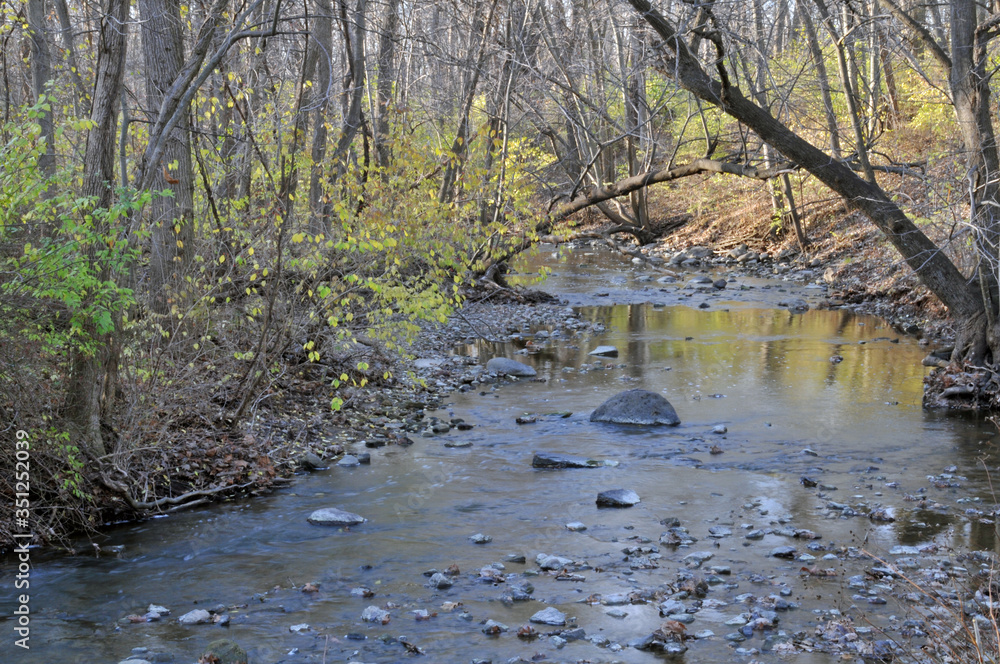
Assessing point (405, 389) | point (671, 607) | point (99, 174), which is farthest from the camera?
point (405, 389)

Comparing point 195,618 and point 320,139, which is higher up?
point 320,139

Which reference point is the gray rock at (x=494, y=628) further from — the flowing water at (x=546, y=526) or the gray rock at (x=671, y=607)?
the gray rock at (x=671, y=607)

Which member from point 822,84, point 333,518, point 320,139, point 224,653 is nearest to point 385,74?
point 320,139

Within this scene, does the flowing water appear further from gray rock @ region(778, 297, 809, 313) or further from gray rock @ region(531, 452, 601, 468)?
gray rock @ region(778, 297, 809, 313)

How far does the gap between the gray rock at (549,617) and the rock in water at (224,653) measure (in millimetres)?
1585

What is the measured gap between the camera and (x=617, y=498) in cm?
672

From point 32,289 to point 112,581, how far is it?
1.95 metres

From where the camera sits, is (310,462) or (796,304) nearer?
(310,462)

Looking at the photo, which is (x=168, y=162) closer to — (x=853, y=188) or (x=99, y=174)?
(x=99, y=174)

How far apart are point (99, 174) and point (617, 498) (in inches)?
183

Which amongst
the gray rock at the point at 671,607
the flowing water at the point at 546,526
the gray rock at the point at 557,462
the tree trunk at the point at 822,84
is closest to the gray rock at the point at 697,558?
the flowing water at the point at 546,526

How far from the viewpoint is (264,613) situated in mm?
4844

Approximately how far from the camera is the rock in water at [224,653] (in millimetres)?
4141

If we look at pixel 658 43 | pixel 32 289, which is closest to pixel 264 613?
pixel 32 289
